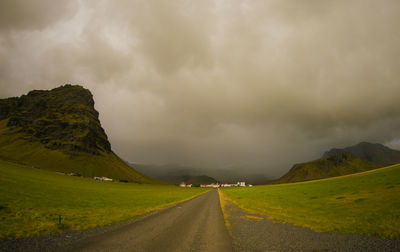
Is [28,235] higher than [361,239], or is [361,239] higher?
[361,239]

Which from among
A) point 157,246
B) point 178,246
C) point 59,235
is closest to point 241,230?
point 178,246

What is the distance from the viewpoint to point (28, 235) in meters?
11.1

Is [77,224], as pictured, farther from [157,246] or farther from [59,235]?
[157,246]

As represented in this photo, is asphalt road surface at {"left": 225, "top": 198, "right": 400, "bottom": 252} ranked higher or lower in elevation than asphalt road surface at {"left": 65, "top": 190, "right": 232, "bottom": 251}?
higher

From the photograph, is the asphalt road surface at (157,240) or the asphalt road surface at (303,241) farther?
the asphalt road surface at (157,240)

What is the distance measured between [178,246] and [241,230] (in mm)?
6438

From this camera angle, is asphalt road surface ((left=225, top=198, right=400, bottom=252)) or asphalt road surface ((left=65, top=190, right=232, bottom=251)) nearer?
asphalt road surface ((left=225, top=198, right=400, bottom=252))

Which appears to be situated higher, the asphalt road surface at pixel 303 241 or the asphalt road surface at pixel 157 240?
the asphalt road surface at pixel 303 241

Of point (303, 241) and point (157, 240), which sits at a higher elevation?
point (303, 241)

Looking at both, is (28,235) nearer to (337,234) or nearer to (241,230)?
(241,230)

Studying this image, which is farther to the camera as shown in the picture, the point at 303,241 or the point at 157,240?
the point at 157,240

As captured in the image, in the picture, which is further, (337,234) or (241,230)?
(241,230)

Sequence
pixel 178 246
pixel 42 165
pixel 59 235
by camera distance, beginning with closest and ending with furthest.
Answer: pixel 178 246, pixel 59 235, pixel 42 165

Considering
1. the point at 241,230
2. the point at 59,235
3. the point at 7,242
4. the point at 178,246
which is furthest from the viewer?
the point at 241,230
